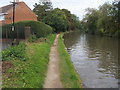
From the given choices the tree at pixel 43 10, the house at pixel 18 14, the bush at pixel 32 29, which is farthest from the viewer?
the tree at pixel 43 10

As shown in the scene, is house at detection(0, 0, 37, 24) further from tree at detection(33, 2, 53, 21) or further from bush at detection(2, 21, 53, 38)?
bush at detection(2, 21, 53, 38)

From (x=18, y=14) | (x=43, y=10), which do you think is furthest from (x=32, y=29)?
(x=43, y=10)

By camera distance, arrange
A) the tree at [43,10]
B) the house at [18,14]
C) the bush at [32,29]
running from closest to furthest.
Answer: the bush at [32,29] < the house at [18,14] < the tree at [43,10]

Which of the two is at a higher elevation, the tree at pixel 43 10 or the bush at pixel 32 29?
the tree at pixel 43 10

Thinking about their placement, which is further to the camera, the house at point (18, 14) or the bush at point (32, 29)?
the house at point (18, 14)

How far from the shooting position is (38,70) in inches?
338

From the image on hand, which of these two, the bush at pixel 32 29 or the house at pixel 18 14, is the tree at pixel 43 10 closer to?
the house at pixel 18 14

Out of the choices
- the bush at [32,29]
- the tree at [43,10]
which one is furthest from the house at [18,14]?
the bush at [32,29]

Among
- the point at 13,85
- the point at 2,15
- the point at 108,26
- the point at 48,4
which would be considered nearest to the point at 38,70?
the point at 13,85

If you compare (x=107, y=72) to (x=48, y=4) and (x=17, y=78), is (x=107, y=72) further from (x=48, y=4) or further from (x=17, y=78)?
(x=48, y=4)

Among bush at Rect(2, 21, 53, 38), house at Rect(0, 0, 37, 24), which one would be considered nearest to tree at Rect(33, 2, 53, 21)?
house at Rect(0, 0, 37, 24)

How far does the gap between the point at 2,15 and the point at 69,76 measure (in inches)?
1473

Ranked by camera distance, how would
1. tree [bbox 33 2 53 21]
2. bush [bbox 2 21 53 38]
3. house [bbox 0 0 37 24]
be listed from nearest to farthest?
bush [bbox 2 21 53 38], house [bbox 0 0 37 24], tree [bbox 33 2 53 21]

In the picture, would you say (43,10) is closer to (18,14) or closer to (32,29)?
(18,14)
